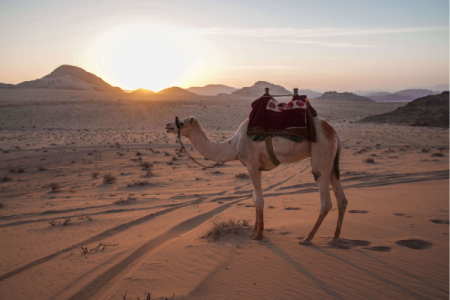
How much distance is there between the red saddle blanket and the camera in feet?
17.7

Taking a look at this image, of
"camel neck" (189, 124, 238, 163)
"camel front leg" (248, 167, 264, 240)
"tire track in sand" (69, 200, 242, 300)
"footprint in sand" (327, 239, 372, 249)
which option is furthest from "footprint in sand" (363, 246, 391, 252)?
"tire track in sand" (69, 200, 242, 300)

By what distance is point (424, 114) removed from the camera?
46344 millimetres

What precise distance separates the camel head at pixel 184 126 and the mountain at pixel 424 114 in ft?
145

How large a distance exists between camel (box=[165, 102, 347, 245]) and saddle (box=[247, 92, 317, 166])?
13 centimetres

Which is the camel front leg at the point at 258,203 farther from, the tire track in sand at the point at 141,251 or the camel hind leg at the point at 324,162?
the tire track in sand at the point at 141,251

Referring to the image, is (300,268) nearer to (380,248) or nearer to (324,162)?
(380,248)

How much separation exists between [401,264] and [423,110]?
52.7 m

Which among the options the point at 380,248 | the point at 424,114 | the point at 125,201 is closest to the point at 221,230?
the point at 380,248

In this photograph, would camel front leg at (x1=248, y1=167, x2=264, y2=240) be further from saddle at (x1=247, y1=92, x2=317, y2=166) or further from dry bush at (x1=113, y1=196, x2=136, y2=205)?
dry bush at (x1=113, y1=196, x2=136, y2=205)

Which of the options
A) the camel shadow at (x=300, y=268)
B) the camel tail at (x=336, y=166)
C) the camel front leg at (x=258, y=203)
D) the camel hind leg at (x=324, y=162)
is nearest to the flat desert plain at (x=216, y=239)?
the camel shadow at (x=300, y=268)

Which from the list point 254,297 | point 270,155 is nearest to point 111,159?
point 270,155

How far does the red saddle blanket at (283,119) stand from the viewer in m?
5.40

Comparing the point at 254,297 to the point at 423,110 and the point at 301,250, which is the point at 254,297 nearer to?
the point at 301,250

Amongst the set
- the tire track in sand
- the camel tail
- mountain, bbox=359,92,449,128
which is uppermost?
mountain, bbox=359,92,449,128
